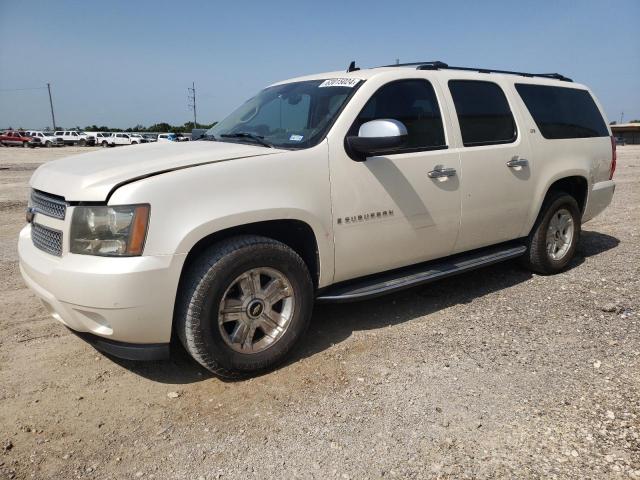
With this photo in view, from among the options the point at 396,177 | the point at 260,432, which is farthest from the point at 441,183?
the point at 260,432

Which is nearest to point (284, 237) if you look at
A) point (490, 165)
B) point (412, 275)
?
point (412, 275)

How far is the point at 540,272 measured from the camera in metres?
5.12

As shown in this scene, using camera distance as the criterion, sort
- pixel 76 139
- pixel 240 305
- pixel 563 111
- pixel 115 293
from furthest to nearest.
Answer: pixel 76 139
pixel 563 111
pixel 240 305
pixel 115 293

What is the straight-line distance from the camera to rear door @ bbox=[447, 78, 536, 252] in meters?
4.04

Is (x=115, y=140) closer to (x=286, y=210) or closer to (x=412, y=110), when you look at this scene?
(x=412, y=110)

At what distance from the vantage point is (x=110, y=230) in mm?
2635

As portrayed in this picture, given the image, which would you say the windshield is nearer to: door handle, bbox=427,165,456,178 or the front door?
the front door

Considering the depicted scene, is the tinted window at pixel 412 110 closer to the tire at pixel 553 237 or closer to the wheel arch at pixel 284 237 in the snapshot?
the wheel arch at pixel 284 237

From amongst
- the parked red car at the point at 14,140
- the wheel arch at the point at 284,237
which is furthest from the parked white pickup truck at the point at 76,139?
the wheel arch at the point at 284,237

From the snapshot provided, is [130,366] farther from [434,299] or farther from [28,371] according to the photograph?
[434,299]

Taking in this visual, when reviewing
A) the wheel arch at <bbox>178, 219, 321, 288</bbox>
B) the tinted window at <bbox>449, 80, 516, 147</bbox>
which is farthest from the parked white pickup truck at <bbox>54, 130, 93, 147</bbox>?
the wheel arch at <bbox>178, 219, 321, 288</bbox>

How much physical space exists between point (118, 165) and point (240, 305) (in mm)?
1118

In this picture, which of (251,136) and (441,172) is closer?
(251,136)

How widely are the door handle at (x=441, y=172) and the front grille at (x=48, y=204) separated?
252 cm
